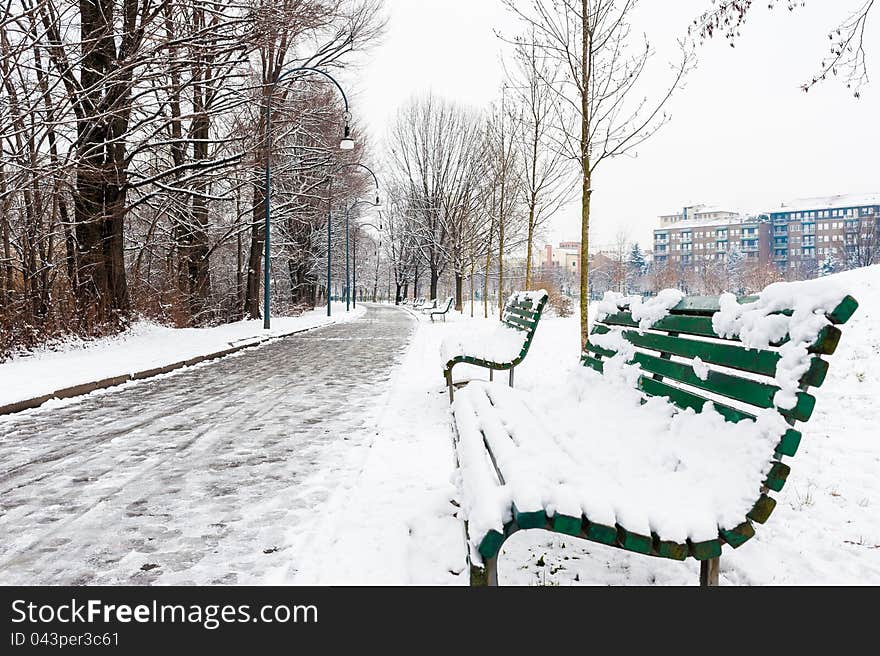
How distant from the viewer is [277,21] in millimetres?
11367

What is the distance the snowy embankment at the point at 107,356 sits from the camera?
7.53 meters

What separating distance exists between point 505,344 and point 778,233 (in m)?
130

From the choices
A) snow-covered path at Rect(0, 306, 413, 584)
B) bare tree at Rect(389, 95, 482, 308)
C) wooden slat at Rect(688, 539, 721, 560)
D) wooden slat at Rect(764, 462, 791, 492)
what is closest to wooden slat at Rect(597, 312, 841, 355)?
wooden slat at Rect(764, 462, 791, 492)

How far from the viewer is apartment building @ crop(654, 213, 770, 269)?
380 feet

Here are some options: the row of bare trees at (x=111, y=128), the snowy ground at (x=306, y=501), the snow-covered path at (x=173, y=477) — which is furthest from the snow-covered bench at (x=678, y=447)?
the row of bare trees at (x=111, y=128)

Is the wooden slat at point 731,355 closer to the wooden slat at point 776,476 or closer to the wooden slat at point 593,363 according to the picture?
the wooden slat at point 776,476

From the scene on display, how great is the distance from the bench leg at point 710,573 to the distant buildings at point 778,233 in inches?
4153

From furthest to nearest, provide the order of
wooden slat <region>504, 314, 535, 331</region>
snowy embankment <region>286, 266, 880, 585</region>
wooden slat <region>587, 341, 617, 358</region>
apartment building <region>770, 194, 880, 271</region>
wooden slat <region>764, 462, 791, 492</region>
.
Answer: apartment building <region>770, 194, 880, 271</region> < wooden slat <region>504, 314, 535, 331</region> < wooden slat <region>587, 341, 617, 358</region> < snowy embankment <region>286, 266, 880, 585</region> < wooden slat <region>764, 462, 791, 492</region>

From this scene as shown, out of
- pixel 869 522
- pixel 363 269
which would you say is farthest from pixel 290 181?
pixel 363 269

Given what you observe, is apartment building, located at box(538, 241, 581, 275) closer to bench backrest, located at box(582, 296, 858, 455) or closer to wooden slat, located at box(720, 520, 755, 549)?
bench backrest, located at box(582, 296, 858, 455)

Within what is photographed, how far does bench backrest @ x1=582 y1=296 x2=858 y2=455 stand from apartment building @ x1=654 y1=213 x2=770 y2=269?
111 m
